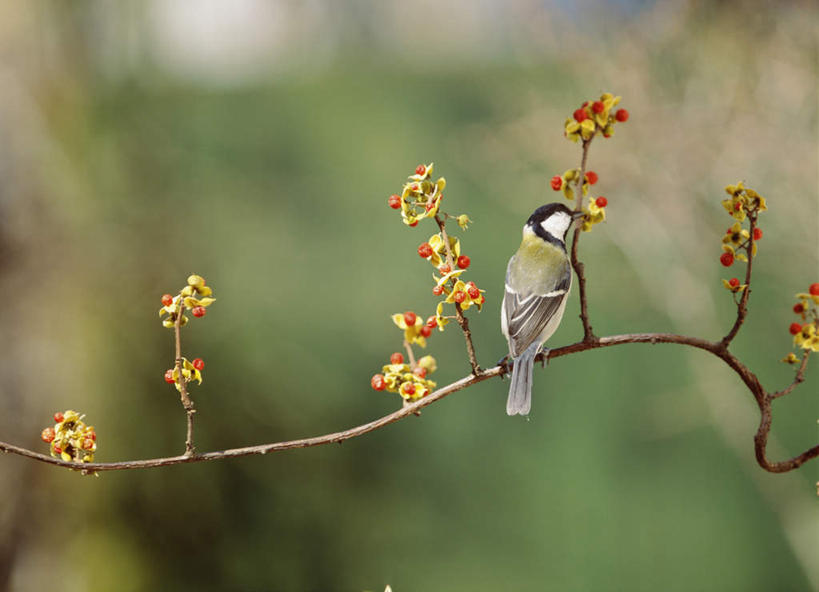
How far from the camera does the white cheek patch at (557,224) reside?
697 millimetres

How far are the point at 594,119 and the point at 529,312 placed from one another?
0.79 feet

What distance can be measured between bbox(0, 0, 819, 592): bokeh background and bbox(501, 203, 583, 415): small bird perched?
106cm

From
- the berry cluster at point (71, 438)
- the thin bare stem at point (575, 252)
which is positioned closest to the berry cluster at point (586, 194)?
the thin bare stem at point (575, 252)

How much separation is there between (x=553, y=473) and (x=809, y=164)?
101 cm

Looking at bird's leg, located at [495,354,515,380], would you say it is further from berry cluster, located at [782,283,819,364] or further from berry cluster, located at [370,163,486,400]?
berry cluster, located at [782,283,819,364]

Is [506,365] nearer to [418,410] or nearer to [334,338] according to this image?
[418,410]

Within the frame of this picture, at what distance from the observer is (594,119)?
542 millimetres

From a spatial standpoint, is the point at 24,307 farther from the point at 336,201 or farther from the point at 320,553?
the point at 320,553

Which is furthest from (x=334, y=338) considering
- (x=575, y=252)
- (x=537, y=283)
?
(x=575, y=252)

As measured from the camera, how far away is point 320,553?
205 cm

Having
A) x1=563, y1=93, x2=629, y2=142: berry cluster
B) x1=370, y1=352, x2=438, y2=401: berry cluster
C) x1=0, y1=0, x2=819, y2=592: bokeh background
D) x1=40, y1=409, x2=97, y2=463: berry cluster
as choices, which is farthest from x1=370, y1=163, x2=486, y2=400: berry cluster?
x1=0, y1=0, x2=819, y2=592: bokeh background

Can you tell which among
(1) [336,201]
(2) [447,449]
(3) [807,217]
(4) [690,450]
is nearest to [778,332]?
(4) [690,450]

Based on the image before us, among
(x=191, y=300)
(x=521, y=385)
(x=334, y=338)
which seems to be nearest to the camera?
(x=191, y=300)

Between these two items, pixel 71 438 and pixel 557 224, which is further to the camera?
pixel 557 224
